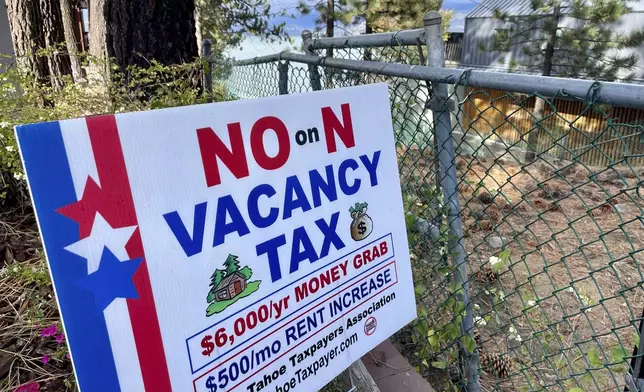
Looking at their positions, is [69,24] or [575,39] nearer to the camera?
[69,24]

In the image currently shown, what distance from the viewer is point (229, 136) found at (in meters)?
1.17

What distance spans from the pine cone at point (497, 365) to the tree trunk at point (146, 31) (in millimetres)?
2636

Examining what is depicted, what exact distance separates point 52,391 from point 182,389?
817mm

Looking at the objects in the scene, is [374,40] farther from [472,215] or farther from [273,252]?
[273,252]

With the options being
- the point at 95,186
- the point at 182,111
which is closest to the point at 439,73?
the point at 182,111

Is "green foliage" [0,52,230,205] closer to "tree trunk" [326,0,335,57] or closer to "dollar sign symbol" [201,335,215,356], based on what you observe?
"dollar sign symbol" [201,335,215,356]

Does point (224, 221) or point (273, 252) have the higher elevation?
point (224, 221)

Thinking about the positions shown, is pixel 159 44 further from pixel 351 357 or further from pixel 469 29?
pixel 469 29

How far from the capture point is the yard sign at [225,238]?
36.3 inches

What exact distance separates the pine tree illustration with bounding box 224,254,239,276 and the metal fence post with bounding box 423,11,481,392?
1.02 metres

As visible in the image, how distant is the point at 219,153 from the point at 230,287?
337mm

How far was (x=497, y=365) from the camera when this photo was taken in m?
2.45

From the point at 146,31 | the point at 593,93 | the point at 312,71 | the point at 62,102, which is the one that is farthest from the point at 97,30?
the point at 593,93

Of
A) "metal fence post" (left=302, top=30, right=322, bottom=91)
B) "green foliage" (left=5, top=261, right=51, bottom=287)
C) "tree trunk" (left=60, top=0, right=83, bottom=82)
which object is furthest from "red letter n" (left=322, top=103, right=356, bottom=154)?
"tree trunk" (left=60, top=0, right=83, bottom=82)
